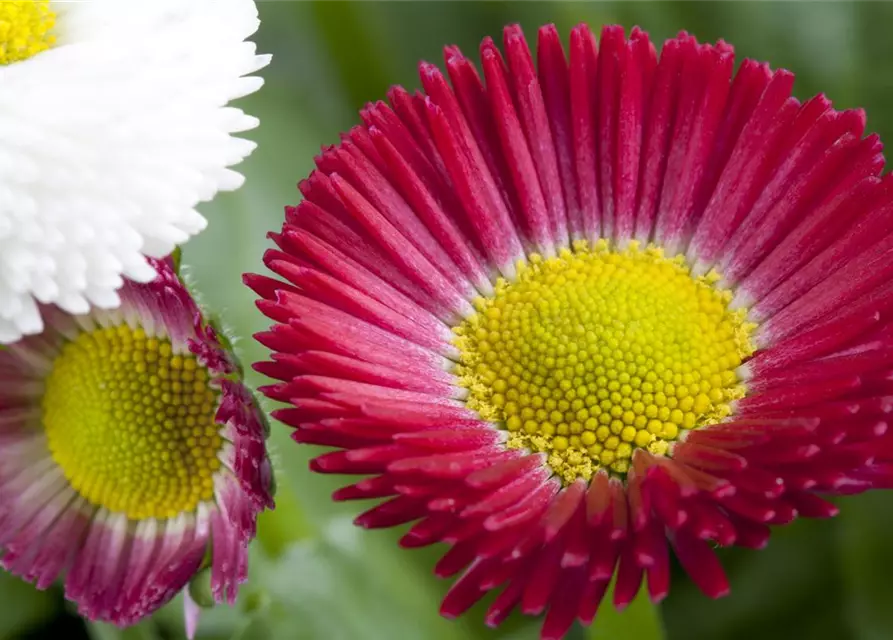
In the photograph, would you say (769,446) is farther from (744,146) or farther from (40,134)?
(40,134)

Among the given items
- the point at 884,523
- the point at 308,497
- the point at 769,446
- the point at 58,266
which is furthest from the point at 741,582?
the point at 58,266

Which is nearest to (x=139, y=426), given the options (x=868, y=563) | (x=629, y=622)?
(x=629, y=622)

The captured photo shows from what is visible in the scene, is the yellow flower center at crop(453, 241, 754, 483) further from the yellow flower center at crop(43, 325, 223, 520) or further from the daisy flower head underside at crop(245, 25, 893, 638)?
the yellow flower center at crop(43, 325, 223, 520)

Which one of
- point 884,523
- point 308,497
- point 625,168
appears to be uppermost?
point 625,168

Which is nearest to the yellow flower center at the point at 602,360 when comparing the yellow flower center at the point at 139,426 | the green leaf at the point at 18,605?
the yellow flower center at the point at 139,426

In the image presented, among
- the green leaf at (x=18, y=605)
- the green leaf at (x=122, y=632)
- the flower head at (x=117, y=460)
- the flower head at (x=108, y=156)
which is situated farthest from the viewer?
the green leaf at (x=18, y=605)

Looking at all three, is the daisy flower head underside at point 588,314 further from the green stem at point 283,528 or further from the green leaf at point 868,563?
the green leaf at point 868,563

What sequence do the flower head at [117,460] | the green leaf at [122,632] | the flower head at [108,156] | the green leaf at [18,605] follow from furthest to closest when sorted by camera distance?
1. the green leaf at [18,605]
2. the green leaf at [122,632]
3. the flower head at [117,460]
4. the flower head at [108,156]
